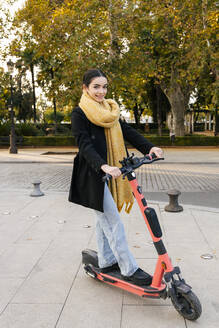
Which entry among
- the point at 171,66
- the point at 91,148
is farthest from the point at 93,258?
the point at 171,66

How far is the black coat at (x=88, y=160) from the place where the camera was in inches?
102

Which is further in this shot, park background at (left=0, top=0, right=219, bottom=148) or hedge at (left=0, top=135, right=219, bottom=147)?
hedge at (left=0, top=135, right=219, bottom=147)

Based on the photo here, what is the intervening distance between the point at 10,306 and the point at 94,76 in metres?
2.08

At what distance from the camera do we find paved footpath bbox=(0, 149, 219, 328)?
A: 2543mm

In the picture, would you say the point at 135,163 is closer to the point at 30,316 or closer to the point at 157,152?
the point at 157,152

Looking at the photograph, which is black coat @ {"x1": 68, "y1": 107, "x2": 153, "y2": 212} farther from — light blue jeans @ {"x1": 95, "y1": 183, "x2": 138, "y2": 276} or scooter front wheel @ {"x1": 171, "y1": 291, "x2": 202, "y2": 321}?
scooter front wheel @ {"x1": 171, "y1": 291, "x2": 202, "y2": 321}

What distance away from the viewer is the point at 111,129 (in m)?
2.75

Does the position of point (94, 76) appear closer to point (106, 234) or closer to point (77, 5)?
point (106, 234)

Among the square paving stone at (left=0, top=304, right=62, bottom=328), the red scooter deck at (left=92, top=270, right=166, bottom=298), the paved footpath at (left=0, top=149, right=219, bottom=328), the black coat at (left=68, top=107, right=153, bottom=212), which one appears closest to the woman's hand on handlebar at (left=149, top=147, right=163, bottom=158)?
the black coat at (left=68, top=107, right=153, bottom=212)

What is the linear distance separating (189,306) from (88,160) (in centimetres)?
138

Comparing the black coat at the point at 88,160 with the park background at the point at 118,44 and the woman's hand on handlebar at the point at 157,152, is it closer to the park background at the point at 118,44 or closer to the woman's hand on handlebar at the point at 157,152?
the woman's hand on handlebar at the point at 157,152

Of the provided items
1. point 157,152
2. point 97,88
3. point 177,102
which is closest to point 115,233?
point 157,152

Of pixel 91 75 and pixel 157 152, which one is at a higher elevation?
pixel 91 75

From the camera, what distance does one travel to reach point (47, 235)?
15.0 feet
